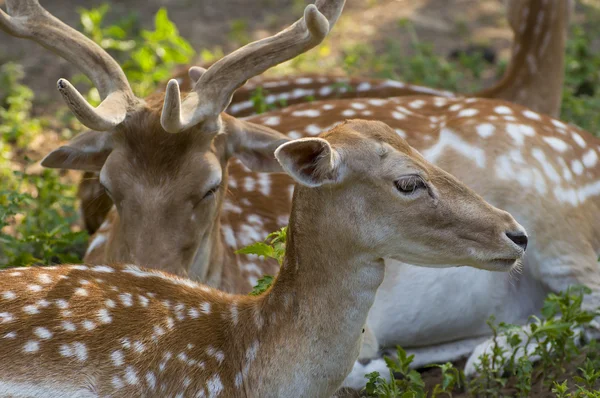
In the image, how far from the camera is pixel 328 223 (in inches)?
131

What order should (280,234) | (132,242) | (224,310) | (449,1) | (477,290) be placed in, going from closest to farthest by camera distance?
(224,310), (280,234), (132,242), (477,290), (449,1)

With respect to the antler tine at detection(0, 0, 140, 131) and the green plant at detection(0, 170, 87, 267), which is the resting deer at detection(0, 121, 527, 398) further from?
the green plant at detection(0, 170, 87, 267)

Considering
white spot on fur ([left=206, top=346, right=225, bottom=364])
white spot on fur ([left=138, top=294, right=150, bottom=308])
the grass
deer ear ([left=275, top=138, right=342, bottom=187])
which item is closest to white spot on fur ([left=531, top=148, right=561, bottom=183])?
the grass

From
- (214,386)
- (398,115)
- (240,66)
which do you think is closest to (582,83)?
(398,115)

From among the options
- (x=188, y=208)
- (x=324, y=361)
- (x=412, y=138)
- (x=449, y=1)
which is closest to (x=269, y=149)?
(x=188, y=208)

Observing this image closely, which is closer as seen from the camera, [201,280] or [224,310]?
[224,310]

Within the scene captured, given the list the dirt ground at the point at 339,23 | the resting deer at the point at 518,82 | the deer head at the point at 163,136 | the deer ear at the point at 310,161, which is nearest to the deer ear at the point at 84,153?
the deer head at the point at 163,136

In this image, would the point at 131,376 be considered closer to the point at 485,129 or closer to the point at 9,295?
the point at 9,295

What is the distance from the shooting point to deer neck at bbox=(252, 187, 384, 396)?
10.9ft

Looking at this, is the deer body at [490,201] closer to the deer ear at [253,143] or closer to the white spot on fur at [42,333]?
the deer ear at [253,143]

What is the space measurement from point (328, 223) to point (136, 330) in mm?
736

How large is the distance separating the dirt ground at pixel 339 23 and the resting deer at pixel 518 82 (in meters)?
2.04

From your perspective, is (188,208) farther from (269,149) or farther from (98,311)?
(98,311)

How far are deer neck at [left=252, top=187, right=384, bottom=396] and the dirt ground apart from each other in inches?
212
